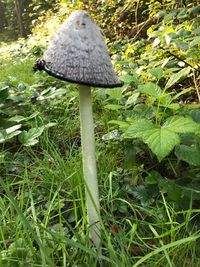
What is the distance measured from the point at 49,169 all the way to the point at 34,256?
533 mm

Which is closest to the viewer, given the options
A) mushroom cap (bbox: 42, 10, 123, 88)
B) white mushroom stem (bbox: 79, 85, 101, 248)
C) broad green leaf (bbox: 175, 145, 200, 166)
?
mushroom cap (bbox: 42, 10, 123, 88)

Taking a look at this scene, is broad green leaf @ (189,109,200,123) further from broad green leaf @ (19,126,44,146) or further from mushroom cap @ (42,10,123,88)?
broad green leaf @ (19,126,44,146)

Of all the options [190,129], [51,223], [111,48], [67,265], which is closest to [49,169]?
[51,223]

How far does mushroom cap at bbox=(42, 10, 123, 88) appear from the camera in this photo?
944 millimetres

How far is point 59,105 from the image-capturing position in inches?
104

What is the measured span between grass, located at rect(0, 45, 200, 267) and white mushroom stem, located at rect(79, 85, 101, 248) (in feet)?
0.13

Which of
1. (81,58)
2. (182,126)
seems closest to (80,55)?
(81,58)

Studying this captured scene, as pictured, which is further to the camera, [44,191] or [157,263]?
[44,191]

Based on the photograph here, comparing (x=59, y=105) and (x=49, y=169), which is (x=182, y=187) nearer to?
(x=49, y=169)

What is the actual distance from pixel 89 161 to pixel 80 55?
1.05ft

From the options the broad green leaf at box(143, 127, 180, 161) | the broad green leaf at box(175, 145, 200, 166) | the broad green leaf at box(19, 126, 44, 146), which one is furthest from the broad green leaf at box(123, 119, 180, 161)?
the broad green leaf at box(19, 126, 44, 146)

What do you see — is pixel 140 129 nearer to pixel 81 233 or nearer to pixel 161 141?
pixel 161 141

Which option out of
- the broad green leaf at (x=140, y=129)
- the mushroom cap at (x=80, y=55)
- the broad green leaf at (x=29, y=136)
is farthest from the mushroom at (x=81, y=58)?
the broad green leaf at (x=29, y=136)

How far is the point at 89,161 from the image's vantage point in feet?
3.61
